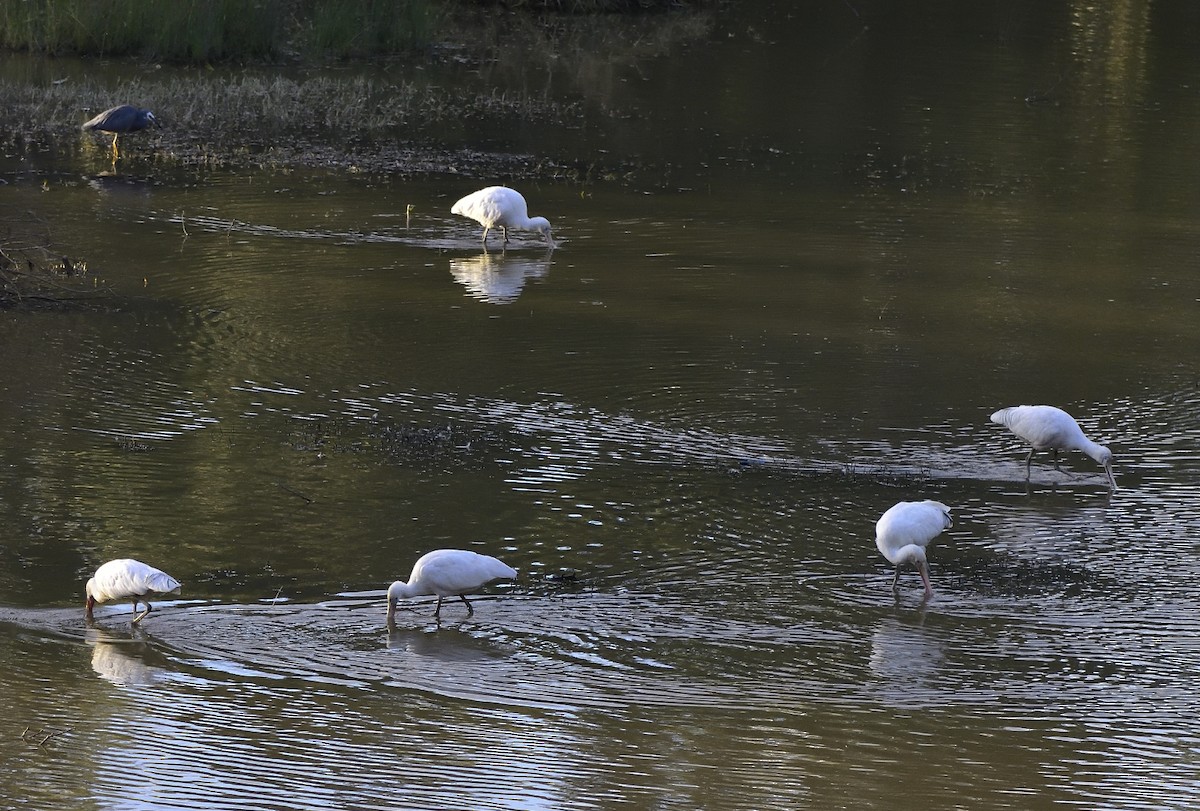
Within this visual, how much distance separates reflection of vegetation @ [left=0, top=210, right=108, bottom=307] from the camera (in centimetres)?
1329

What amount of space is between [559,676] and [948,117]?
18922 mm

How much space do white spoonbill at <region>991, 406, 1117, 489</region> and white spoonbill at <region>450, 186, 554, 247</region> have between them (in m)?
6.47

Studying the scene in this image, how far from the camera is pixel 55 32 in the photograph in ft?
87.1

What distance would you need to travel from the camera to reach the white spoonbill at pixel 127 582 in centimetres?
727

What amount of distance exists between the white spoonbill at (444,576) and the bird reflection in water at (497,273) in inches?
258

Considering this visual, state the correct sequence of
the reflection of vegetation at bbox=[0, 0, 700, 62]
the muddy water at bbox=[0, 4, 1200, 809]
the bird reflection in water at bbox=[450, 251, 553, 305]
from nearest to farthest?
the muddy water at bbox=[0, 4, 1200, 809]
the bird reflection in water at bbox=[450, 251, 553, 305]
the reflection of vegetation at bbox=[0, 0, 700, 62]

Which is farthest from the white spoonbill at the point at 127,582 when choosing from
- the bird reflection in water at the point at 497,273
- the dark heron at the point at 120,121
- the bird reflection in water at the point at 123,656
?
the dark heron at the point at 120,121

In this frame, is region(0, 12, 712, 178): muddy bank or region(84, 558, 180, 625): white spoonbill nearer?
region(84, 558, 180, 625): white spoonbill

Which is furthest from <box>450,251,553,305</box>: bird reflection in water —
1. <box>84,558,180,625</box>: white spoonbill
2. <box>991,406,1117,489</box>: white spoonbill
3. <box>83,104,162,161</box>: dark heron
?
<box>84,558,180,625</box>: white spoonbill

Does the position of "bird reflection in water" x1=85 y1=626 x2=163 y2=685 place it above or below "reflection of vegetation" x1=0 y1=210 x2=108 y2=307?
below

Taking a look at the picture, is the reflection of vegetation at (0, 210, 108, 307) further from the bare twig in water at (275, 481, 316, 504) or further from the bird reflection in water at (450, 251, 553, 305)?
the bare twig in water at (275, 481, 316, 504)

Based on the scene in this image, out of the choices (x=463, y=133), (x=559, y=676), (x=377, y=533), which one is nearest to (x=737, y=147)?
(x=463, y=133)

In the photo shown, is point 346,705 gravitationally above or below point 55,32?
below

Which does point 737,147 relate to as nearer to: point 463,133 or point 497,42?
point 463,133
